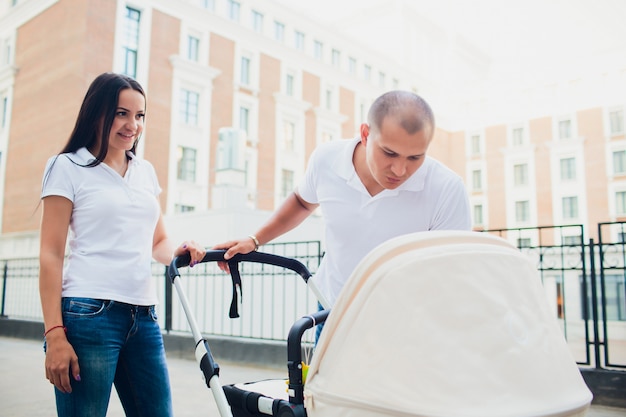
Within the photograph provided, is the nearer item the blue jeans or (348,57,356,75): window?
the blue jeans

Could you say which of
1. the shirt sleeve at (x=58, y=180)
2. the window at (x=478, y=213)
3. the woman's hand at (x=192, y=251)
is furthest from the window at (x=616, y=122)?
the shirt sleeve at (x=58, y=180)

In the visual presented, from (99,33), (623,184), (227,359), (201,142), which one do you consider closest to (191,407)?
(227,359)

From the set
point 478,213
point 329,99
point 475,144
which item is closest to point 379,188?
point 329,99

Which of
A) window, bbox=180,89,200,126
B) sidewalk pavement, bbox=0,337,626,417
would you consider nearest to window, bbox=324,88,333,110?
window, bbox=180,89,200,126

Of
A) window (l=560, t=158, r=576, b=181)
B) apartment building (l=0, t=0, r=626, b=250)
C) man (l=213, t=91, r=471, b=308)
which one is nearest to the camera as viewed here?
man (l=213, t=91, r=471, b=308)

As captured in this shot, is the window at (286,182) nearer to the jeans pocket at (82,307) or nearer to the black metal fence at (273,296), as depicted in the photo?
the black metal fence at (273,296)

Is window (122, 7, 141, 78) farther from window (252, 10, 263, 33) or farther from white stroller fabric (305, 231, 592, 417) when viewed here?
white stroller fabric (305, 231, 592, 417)

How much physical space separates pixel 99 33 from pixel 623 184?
34.8 meters

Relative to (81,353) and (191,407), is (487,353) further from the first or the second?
(191,407)

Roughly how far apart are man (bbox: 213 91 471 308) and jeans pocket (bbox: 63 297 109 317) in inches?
22.2

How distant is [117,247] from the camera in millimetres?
1971

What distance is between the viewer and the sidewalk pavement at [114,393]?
16.2 feet

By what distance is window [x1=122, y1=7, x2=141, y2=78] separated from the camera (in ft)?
81.0

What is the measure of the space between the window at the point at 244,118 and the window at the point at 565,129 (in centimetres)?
2424
